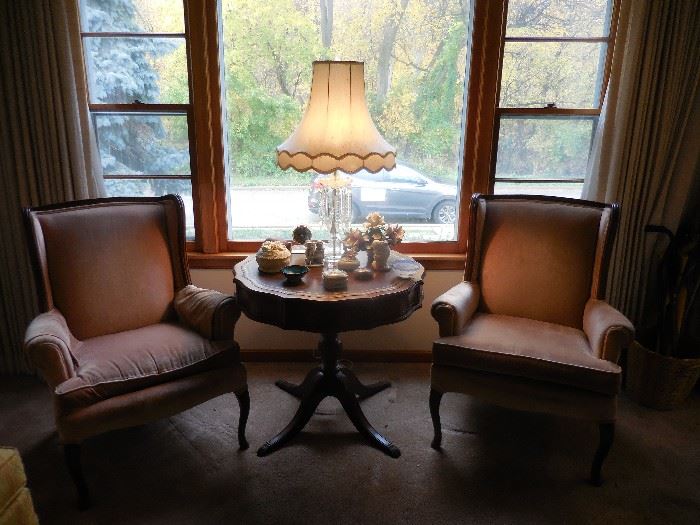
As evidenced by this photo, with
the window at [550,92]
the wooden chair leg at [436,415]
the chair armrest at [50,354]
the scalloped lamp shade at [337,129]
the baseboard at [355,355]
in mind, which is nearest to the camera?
the chair armrest at [50,354]

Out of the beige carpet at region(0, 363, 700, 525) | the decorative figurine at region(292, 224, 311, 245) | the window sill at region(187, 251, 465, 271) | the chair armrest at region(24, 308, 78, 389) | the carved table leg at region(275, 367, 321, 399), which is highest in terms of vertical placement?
the decorative figurine at region(292, 224, 311, 245)

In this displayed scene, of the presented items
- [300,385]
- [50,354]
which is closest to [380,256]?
[300,385]

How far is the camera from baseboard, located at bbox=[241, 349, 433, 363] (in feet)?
9.18

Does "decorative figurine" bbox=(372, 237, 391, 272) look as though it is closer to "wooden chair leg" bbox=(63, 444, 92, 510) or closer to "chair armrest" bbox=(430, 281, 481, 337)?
"chair armrest" bbox=(430, 281, 481, 337)

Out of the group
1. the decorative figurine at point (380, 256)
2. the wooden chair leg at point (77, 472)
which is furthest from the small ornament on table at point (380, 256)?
the wooden chair leg at point (77, 472)

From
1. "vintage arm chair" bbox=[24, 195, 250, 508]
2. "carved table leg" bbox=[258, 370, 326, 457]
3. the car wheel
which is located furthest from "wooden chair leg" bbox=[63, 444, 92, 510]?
the car wheel

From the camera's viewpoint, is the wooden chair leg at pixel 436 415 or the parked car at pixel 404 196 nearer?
the wooden chair leg at pixel 436 415

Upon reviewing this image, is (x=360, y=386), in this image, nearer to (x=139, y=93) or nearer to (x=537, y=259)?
(x=537, y=259)

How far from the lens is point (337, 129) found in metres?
1.96

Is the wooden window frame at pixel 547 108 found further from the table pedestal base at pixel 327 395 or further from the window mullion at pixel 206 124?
the window mullion at pixel 206 124

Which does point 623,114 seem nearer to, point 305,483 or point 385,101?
point 385,101

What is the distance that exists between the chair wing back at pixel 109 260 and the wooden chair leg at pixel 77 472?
0.48m

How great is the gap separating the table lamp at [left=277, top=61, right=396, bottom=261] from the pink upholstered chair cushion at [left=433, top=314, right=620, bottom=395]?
0.76m

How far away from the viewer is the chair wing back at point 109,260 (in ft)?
6.64
